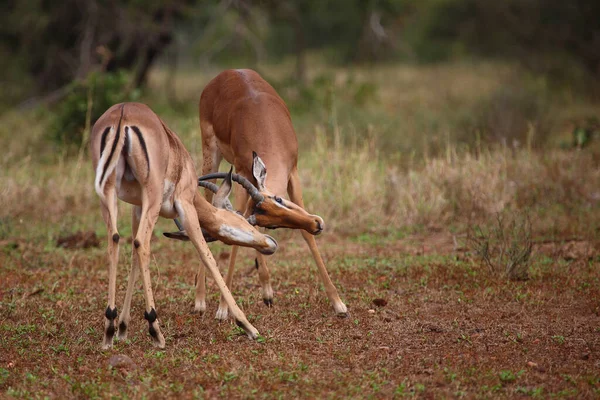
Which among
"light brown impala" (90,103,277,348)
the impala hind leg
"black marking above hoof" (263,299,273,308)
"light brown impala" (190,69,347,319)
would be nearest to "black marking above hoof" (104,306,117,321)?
"light brown impala" (90,103,277,348)

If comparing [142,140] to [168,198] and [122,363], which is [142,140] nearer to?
[168,198]

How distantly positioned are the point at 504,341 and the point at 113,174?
97.5 inches

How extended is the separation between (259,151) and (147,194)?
3.92 ft

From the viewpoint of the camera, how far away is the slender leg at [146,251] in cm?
473

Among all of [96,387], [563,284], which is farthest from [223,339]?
[563,284]

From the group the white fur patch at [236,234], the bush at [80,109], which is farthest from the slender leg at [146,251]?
the bush at [80,109]

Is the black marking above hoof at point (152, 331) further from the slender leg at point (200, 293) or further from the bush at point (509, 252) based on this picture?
the bush at point (509, 252)

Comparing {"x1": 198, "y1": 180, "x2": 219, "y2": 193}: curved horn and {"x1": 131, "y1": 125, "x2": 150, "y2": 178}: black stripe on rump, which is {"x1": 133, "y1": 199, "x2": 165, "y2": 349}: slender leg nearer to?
{"x1": 131, "y1": 125, "x2": 150, "y2": 178}: black stripe on rump

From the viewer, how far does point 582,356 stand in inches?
183

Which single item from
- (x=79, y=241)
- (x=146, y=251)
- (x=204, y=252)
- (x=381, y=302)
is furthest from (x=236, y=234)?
(x=79, y=241)

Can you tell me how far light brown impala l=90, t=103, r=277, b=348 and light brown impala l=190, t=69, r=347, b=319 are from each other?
249 mm

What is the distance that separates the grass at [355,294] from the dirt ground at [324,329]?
0.05 feet

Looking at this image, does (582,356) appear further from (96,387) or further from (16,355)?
(16,355)

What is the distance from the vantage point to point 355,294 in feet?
20.1
